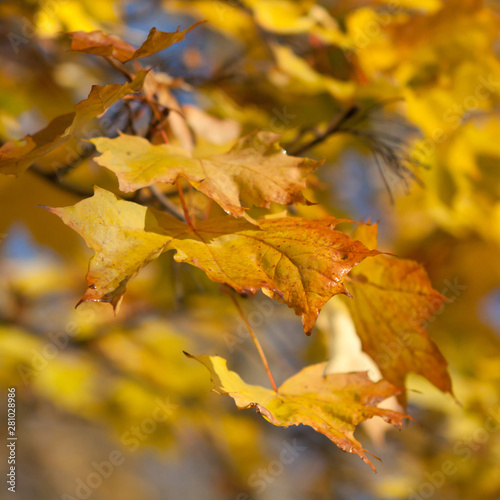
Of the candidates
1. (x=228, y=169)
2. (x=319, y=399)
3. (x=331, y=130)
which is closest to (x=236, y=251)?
(x=228, y=169)

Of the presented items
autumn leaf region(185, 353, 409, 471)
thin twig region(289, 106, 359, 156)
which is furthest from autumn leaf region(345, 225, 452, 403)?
thin twig region(289, 106, 359, 156)

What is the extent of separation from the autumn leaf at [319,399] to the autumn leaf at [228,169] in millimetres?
190

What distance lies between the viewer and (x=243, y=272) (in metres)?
0.56

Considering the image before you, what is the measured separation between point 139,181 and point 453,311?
167cm

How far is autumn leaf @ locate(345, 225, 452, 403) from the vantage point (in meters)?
0.70

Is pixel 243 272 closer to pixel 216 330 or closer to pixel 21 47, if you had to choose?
pixel 21 47

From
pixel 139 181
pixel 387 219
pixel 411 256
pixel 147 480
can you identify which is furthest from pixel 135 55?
pixel 147 480

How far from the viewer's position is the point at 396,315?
0.73 metres

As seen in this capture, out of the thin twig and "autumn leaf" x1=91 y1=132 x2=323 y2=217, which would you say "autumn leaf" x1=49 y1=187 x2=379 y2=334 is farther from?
the thin twig

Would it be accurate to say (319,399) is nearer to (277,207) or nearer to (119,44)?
(277,207)

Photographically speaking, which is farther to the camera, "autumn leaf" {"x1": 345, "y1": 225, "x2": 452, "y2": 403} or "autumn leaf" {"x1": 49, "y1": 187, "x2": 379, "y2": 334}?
"autumn leaf" {"x1": 345, "y1": 225, "x2": 452, "y2": 403}

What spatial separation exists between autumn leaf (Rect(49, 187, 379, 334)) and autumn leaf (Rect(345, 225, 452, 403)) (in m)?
0.16

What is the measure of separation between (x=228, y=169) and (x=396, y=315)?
0.33 metres

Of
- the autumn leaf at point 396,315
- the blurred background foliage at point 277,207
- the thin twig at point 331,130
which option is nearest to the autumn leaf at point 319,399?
the autumn leaf at point 396,315
